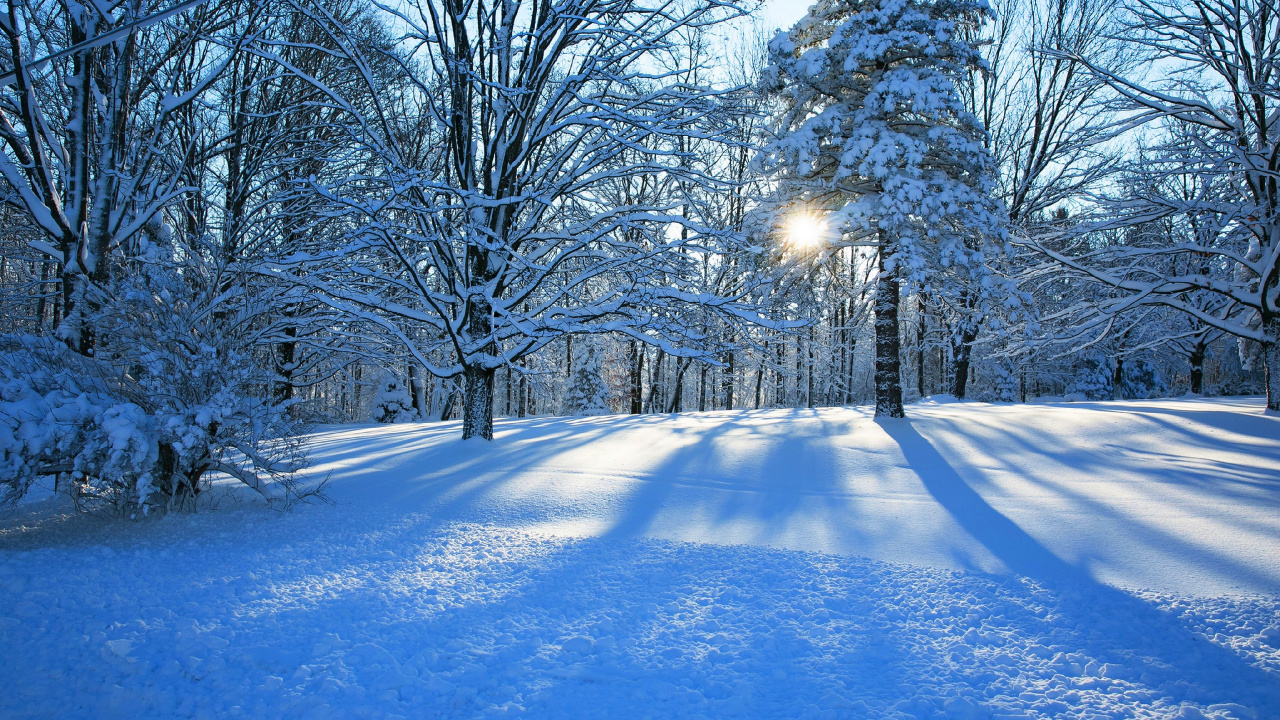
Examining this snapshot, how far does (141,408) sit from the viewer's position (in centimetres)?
415

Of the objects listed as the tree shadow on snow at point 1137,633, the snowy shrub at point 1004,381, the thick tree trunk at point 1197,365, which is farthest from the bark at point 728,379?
the thick tree trunk at point 1197,365

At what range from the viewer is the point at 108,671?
2408 millimetres

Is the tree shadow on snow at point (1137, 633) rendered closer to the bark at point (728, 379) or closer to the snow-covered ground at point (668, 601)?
the snow-covered ground at point (668, 601)

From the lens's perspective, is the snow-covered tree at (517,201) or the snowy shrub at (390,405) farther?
the snowy shrub at (390,405)

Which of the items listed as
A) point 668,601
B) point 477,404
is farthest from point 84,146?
point 668,601

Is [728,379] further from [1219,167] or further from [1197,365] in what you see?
[1197,365]

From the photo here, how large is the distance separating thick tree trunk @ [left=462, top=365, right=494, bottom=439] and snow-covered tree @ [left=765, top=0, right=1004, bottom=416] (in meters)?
7.02

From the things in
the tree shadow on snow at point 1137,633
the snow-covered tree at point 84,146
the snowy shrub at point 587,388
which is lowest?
the tree shadow on snow at point 1137,633

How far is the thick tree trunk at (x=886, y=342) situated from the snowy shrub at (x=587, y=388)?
1446cm

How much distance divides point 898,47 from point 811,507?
375 inches

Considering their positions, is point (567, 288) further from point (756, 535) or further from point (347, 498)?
point (756, 535)

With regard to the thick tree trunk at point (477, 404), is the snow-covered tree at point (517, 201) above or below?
above

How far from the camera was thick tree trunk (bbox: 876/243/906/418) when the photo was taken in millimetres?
10484

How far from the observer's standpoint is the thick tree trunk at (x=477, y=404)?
7.69 meters
